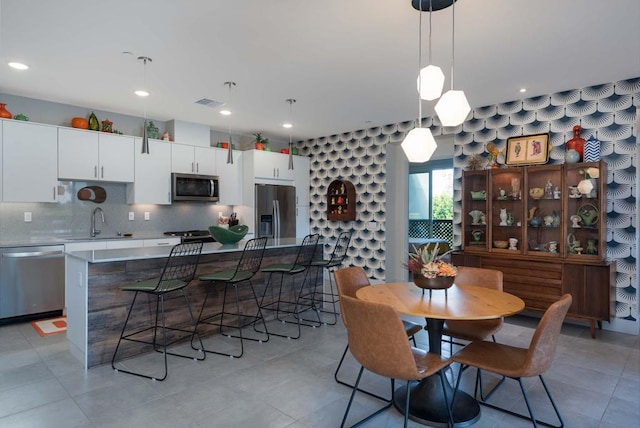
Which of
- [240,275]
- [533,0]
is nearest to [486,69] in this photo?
[533,0]

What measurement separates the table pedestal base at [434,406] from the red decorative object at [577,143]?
10.3ft

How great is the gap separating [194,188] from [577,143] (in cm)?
506

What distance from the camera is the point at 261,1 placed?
2.65 m

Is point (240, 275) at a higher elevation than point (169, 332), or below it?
higher

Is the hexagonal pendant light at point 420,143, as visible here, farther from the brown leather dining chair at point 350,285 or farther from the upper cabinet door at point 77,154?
the upper cabinet door at point 77,154

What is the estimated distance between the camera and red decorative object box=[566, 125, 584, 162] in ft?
14.3

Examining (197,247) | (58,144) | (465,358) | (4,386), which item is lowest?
(4,386)

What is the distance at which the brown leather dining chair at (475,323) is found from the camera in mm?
2818

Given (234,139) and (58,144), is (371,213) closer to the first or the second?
(234,139)

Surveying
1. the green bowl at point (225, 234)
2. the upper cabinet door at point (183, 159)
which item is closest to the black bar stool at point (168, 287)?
the green bowl at point (225, 234)

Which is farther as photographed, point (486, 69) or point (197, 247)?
point (486, 69)

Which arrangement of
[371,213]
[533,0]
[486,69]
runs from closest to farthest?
[533,0] < [486,69] < [371,213]

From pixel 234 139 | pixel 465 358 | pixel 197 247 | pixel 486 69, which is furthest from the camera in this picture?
pixel 234 139

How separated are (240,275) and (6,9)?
267cm
